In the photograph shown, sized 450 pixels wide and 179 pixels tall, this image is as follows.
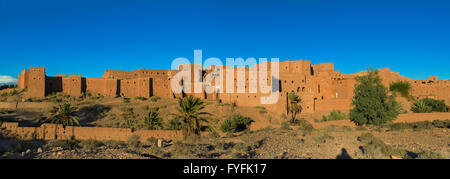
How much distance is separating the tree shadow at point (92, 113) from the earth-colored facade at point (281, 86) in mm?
8052

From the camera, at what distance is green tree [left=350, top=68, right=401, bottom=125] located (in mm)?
19453

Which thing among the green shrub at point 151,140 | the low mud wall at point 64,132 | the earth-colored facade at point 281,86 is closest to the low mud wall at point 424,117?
the earth-colored facade at point 281,86

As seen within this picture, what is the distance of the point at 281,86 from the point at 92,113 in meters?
21.1

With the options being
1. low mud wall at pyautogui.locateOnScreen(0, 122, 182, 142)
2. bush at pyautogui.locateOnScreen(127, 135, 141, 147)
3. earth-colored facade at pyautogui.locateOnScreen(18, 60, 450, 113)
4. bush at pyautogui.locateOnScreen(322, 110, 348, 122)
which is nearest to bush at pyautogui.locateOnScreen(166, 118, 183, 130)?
low mud wall at pyautogui.locateOnScreen(0, 122, 182, 142)

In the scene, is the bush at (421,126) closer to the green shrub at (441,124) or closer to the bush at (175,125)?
the green shrub at (441,124)

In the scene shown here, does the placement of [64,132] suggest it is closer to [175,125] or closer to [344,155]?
[175,125]

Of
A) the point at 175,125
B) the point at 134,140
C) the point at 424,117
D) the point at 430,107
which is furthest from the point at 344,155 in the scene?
the point at 430,107

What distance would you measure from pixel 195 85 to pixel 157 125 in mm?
17980

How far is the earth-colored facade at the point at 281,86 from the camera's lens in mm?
27078

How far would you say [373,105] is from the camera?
19.8m

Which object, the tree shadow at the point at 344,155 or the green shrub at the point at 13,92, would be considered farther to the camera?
the green shrub at the point at 13,92

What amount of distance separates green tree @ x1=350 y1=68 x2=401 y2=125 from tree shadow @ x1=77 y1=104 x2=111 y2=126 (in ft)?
78.4

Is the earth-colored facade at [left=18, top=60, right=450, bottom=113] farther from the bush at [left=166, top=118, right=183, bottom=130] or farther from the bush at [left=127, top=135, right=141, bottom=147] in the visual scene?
the bush at [left=127, top=135, right=141, bottom=147]
